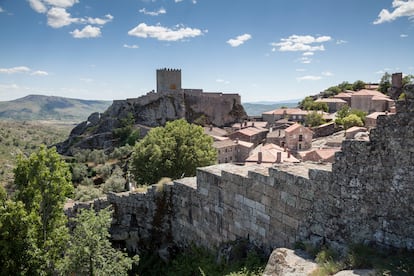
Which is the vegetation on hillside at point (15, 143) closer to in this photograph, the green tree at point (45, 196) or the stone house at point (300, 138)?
the stone house at point (300, 138)

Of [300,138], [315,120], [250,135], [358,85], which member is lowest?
Result: [250,135]

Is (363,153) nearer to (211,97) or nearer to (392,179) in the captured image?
(392,179)

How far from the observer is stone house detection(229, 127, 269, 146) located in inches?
2514

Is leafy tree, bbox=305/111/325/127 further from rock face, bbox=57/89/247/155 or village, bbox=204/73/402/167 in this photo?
rock face, bbox=57/89/247/155

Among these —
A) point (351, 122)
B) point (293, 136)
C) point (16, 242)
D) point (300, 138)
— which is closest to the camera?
point (16, 242)

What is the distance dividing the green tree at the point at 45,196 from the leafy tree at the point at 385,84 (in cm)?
8171

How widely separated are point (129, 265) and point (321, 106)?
7043cm

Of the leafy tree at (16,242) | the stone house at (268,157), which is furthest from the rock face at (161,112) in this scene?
the leafy tree at (16,242)

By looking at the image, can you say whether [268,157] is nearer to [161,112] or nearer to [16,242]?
[161,112]

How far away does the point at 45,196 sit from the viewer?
10164 mm

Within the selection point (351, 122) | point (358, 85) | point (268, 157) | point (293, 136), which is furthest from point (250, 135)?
point (358, 85)

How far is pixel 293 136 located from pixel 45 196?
47129 mm

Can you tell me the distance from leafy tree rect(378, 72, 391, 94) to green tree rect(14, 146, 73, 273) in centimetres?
8171

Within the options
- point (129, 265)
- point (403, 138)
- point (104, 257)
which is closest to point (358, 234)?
point (403, 138)
